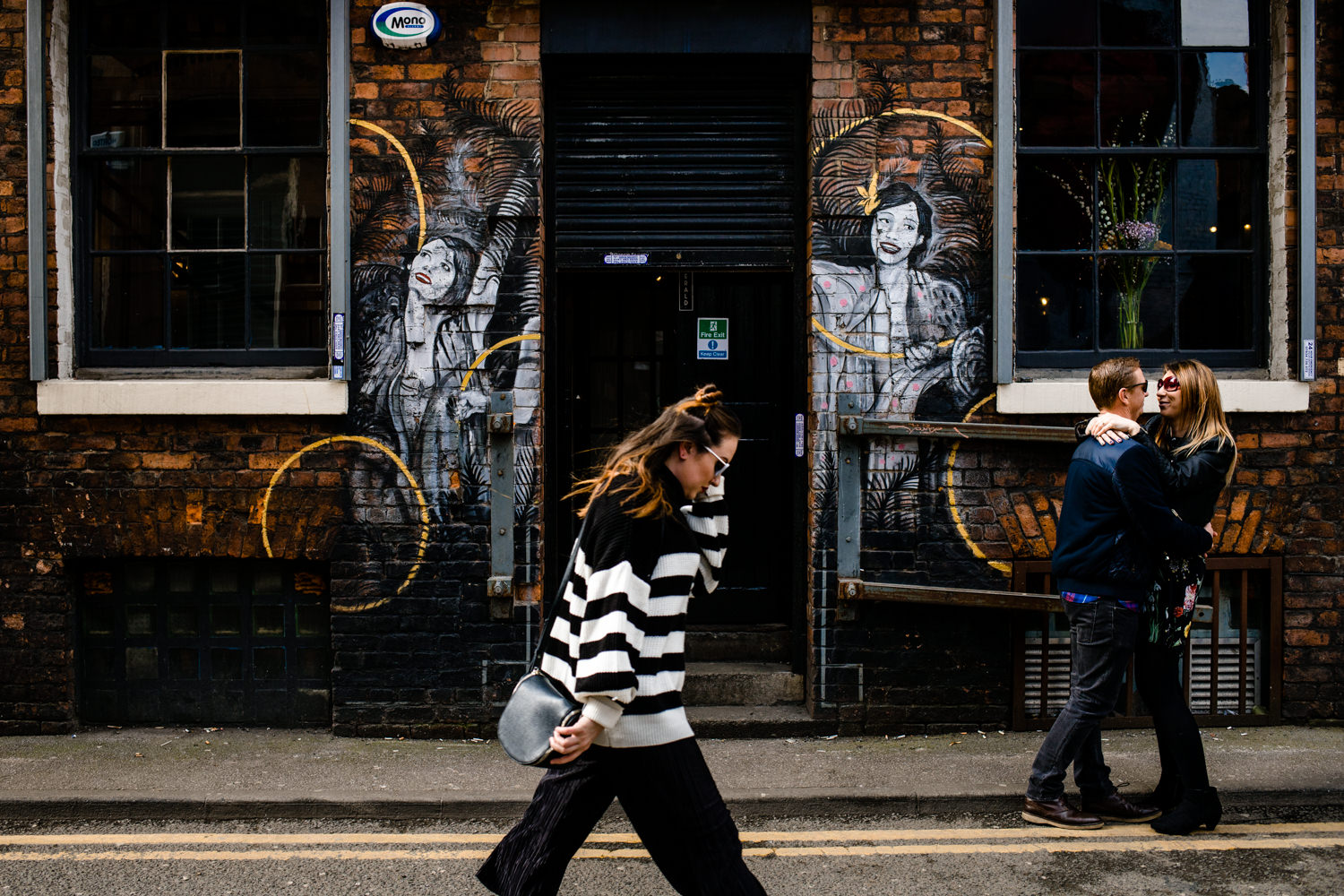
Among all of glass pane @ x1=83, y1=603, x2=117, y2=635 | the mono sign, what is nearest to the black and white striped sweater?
the mono sign

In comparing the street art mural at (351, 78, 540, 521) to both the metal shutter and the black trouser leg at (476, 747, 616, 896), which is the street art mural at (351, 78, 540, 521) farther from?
the black trouser leg at (476, 747, 616, 896)

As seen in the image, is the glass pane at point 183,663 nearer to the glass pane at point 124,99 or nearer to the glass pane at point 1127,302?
the glass pane at point 124,99

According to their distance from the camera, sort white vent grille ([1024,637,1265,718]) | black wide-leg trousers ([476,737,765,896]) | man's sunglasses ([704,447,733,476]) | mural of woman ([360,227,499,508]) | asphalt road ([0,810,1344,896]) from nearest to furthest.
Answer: black wide-leg trousers ([476,737,765,896])
man's sunglasses ([704,447,733,476])
asphalt road ([0,810,1344,896])
mural of woman ([360,227,499,508])
white vent grille ([1024,637,1265,718])

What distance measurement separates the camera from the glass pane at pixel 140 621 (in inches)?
228

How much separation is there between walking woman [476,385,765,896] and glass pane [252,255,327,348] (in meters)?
3.53

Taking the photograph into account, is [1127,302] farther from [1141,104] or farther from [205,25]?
[205,25]

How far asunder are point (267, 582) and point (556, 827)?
11.4ft

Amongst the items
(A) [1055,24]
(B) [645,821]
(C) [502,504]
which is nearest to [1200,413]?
(A) [1055,24]

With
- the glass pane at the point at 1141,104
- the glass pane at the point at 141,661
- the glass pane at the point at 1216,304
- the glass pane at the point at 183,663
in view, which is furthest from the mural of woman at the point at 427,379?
the glass pane at the point at 1216,304

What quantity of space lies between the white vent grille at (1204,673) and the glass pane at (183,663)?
467cm

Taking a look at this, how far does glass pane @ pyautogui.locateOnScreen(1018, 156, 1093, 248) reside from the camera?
229 inches

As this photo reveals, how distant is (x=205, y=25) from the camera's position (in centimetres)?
580

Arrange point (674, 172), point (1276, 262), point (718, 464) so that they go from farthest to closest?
point (674, 172)
point (1276, 262)
point (718, 464)

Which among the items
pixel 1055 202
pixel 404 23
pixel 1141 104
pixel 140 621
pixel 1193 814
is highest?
pixel 404 23
